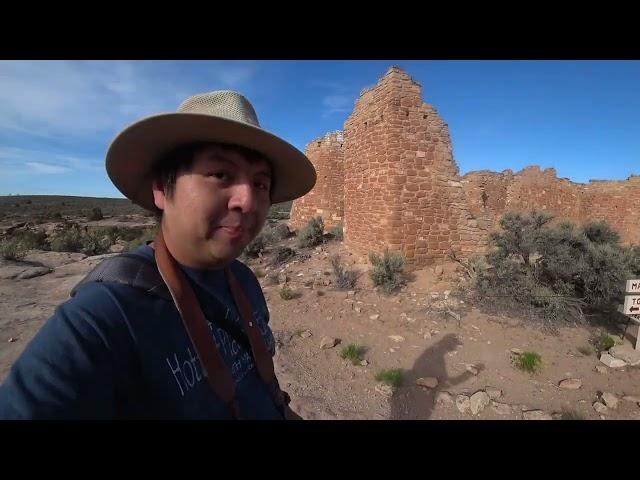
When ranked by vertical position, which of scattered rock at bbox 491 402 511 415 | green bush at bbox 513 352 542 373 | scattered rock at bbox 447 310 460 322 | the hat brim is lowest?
scattered rock at bbox 491 402 511 415

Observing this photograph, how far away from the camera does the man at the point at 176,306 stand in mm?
803

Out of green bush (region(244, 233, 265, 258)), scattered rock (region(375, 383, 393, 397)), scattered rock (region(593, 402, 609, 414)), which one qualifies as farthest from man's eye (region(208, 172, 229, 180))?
green bush (region(244, 233, 265, 258))

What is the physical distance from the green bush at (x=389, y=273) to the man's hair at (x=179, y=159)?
17.2ft

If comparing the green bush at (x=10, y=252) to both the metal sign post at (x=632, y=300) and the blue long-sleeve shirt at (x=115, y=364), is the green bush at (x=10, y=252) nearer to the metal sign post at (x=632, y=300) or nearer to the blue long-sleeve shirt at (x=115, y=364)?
the blue long-sleeve shirt at (x=115, y=364)

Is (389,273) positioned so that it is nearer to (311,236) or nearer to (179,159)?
(311,236)

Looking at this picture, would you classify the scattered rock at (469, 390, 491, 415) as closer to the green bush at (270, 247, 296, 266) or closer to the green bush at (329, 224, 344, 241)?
the green bush at (270, 247, 296, 266)

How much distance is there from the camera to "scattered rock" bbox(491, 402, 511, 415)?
3113 mm

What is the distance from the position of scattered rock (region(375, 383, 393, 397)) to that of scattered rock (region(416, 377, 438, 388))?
35 centimetres

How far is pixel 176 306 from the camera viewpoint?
3.54ft

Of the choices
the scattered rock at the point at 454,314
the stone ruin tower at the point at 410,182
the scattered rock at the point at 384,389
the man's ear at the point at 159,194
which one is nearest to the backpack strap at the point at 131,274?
the man's ear at the point at 159,194

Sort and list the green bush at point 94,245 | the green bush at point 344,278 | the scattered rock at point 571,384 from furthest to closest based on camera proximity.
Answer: the green bush at point 94,245 < the green bush at point 344,278 < the scattered rock at point 571,384

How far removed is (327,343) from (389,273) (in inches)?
93.9

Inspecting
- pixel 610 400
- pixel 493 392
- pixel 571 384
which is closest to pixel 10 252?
pixel 493 392

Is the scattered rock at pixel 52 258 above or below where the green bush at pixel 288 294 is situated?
below
